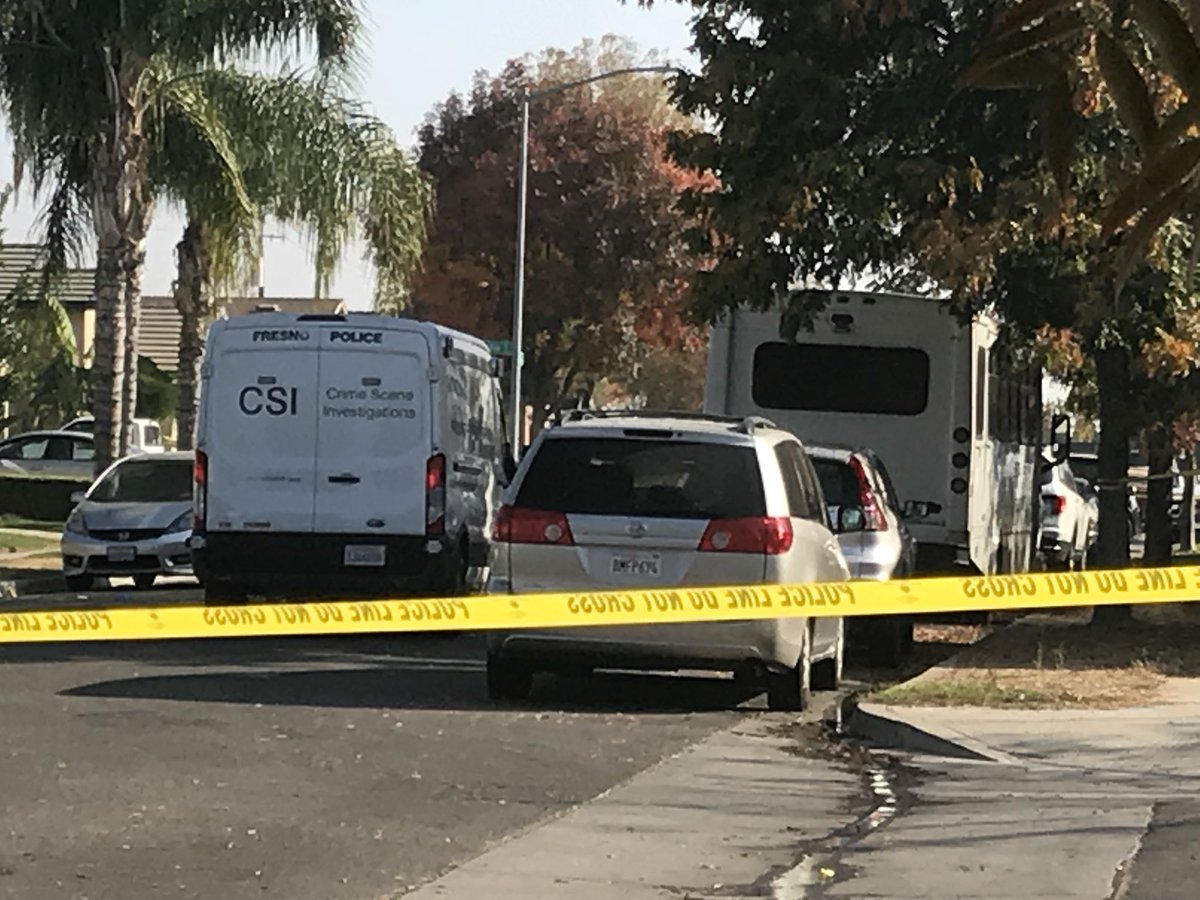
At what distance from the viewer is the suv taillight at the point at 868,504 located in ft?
54.5

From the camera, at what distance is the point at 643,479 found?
1306 centimetres

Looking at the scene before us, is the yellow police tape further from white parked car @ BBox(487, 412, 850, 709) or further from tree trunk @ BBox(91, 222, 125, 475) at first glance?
tree trunk @ BBox(91, 222, 125, 475)

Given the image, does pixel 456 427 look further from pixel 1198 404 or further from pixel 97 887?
pixel 97 887

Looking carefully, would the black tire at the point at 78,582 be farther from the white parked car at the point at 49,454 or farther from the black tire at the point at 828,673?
the white parked car at the point at 49,454

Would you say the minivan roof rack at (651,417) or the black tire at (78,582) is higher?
the minivan roof rack at (651,417)

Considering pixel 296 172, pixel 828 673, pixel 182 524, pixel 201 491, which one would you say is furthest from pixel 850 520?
pixel 296 172

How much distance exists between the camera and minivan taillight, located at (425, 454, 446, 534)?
17.6m

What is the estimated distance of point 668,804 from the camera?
9.90m

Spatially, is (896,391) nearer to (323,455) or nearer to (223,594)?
(323,455)

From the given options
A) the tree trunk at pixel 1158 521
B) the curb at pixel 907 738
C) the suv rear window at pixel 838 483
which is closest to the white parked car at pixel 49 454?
the tree trunk at pixel 1158 521

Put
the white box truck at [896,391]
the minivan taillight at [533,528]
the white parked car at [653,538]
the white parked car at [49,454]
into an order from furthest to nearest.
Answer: the white parked car at [49,454]
the white box truck at [896,391]
the minivan taillight at [533,528]
the white parked car at [653,538]

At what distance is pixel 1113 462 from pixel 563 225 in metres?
26.9

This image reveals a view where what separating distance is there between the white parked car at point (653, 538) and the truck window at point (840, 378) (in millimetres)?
7670

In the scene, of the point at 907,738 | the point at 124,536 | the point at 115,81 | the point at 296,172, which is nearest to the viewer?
the point at 907,738
